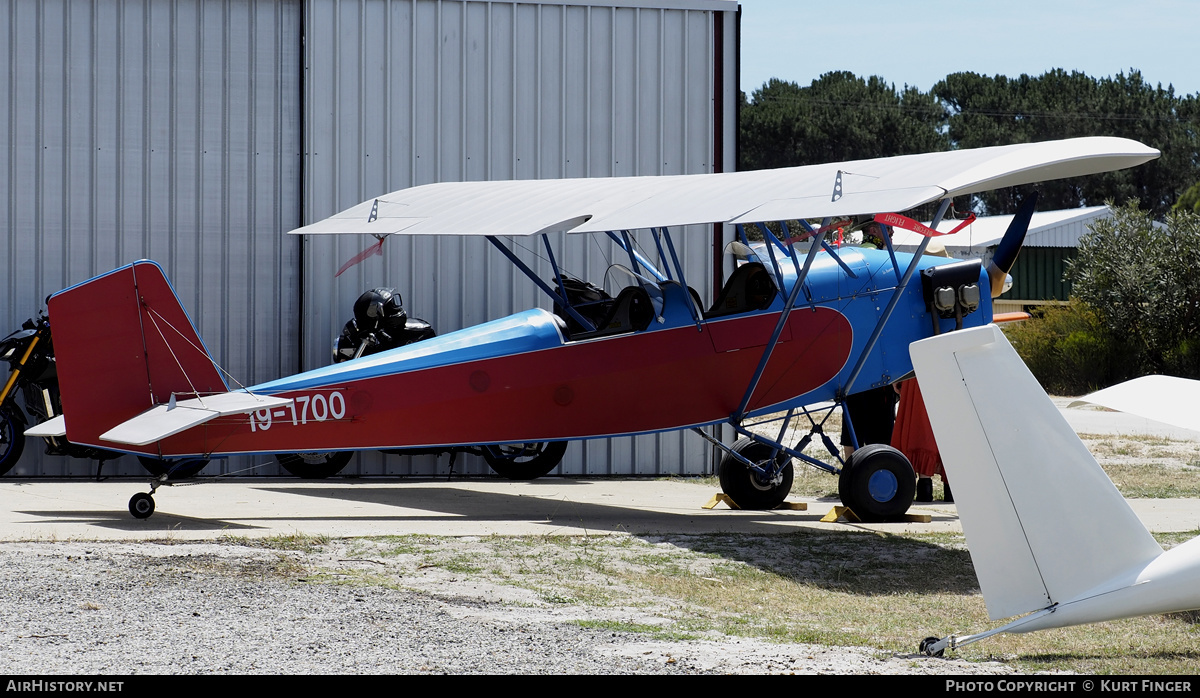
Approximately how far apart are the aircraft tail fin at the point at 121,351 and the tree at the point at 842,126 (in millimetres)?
53008

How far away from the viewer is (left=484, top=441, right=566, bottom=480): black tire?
12.2 meters

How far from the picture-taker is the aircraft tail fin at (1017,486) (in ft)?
14.6

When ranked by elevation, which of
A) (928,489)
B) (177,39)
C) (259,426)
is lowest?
(928,489)

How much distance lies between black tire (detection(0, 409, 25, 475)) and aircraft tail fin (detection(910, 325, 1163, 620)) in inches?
389

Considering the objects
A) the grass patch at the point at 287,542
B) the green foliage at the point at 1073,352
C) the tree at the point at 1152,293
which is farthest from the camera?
the green foliage at the point at 1073,352

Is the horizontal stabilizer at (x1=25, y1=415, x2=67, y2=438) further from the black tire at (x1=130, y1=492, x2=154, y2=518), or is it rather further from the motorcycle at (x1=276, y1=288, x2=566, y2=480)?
the motorcycle at (x1=276, y1=288, x2=566, y2=480)

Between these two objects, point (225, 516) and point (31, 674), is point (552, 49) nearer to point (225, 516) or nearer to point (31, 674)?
point (225, 516)

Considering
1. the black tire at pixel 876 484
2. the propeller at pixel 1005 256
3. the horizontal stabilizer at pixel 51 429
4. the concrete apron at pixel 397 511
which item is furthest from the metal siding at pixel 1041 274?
the horizontal stabilizer at pixel 51 429

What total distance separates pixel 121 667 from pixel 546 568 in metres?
2.93

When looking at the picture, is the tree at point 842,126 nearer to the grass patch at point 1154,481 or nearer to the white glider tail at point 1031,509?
the grass patch at point 1154,481

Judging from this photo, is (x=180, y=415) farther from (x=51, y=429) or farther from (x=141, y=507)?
(x=51, y=429)

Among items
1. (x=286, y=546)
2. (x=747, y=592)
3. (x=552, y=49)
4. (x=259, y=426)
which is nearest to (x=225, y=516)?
(x=259, y=426)

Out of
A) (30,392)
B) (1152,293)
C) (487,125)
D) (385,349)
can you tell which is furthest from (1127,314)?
(30,392)
